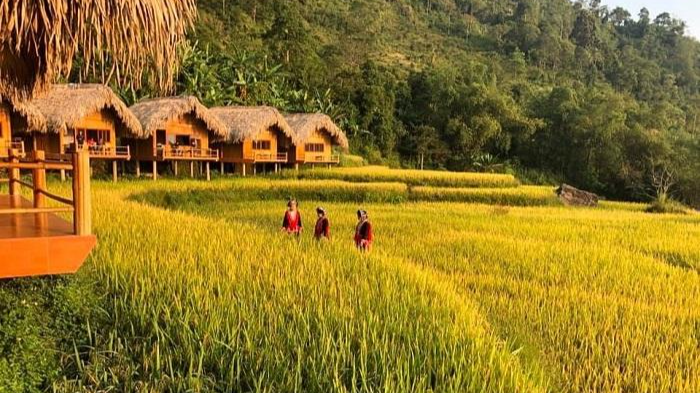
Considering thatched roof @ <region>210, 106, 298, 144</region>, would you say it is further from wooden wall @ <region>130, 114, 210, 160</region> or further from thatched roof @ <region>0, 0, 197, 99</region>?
thatched roof @ <region>0, 0, 197, 99</region>

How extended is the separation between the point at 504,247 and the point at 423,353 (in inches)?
205

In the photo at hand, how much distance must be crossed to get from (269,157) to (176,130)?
4.12m

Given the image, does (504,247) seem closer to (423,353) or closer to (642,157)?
(423,353)

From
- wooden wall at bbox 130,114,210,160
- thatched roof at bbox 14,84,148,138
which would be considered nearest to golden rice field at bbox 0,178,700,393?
thatched roof at bbox 14,84,148,138

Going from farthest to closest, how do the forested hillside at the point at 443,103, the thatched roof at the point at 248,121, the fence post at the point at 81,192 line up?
the forested hillside at the point at 443,103 → the thatched roof at the point at 248,121 → the fence post at the point at 81,192

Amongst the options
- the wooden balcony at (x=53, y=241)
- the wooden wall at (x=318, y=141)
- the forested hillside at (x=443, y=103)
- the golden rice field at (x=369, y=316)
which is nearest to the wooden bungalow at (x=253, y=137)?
the wooden wall at (x=318, y=141)

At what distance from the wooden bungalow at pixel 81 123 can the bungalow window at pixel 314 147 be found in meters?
8.18

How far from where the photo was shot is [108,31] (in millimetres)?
3600

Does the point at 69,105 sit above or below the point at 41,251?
above

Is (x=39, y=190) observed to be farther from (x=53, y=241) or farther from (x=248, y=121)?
(x=248, y=121)

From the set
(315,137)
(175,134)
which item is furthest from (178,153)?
(315,137)

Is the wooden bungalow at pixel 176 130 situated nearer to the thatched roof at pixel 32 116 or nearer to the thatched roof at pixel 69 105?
the thatched roof at pixel 69 105

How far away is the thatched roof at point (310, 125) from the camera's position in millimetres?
22969

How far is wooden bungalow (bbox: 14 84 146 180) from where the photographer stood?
1553 centimetres
